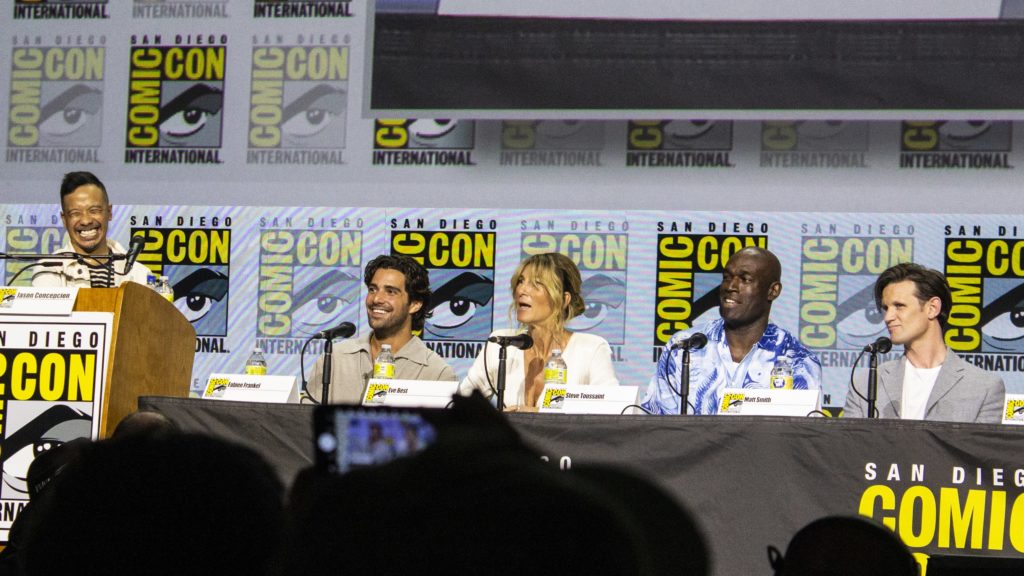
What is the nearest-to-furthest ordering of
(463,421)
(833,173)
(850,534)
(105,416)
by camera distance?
(463,421)
(850,534)
(105,416)
(833,173)

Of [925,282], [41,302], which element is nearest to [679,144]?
[925,282]

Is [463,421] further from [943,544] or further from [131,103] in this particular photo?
[131,103]

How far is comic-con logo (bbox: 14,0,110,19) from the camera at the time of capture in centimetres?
585

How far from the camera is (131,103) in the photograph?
5.79m

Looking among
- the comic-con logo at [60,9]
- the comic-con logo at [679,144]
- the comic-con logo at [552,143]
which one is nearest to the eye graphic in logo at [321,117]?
the comic-con logo at [552,143]

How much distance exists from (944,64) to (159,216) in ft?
12.2

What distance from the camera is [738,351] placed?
14.1 ft

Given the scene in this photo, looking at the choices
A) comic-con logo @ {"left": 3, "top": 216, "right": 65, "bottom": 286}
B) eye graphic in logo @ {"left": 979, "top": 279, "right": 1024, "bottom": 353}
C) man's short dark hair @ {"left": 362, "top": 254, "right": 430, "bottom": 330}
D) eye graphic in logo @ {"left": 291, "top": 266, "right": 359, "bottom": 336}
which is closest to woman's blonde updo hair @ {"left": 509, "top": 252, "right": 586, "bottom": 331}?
man's short dark hair @ {"left": 362, "top": 254, "right": 430, "bottom": 330}

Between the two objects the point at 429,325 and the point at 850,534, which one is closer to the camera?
the point at 850,534

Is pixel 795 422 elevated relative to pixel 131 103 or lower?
lower

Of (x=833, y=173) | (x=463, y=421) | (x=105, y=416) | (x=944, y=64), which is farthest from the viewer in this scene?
(x=833, y=173)

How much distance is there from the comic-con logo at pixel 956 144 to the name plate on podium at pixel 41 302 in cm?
359

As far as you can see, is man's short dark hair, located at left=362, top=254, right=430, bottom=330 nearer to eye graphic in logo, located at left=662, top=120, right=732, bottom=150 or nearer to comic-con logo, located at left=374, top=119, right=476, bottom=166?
comic-con logo, located at left=374, top=119, right=476, bottom=166

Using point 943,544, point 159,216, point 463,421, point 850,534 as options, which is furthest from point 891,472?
point 159,216
